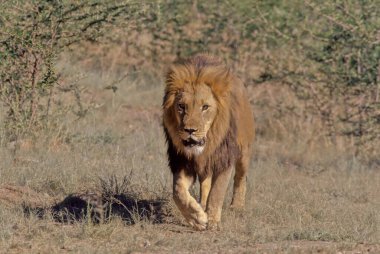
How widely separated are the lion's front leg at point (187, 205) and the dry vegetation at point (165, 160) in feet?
0.40

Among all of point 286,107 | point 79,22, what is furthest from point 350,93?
point 79,22

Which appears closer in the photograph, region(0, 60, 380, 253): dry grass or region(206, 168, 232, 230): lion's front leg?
region(0, 60, 380, 253): dry grass

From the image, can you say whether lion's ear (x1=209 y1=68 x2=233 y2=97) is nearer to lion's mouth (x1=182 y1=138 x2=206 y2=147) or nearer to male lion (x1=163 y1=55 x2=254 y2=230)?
male lion (x1=163 y1=55 x2=254 y2=230)

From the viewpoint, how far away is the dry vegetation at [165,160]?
6438 millimetres

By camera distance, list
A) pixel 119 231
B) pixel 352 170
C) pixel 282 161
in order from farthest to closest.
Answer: pixel 282 161 < pixel 352 170 < pixel 119 231

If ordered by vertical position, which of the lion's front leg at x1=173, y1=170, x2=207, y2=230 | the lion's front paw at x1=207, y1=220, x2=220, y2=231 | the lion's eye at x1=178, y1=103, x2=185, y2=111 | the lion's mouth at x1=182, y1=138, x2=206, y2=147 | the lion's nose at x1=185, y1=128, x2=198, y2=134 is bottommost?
the lion's front paw at x1=207, y1=220, x2=220, y2=231

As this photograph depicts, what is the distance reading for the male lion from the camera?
21.8ft

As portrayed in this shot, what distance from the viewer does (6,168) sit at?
8.55 meters

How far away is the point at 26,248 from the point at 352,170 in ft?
18.1

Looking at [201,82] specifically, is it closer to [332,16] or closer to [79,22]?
[79,22]

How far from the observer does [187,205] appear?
22.1 feet

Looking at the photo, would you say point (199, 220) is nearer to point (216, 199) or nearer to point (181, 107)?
point (216, 199)

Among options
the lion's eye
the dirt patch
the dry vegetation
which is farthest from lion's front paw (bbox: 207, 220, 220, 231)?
the lion's eye

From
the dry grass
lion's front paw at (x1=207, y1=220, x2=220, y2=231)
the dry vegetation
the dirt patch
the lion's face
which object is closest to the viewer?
the dry grass
